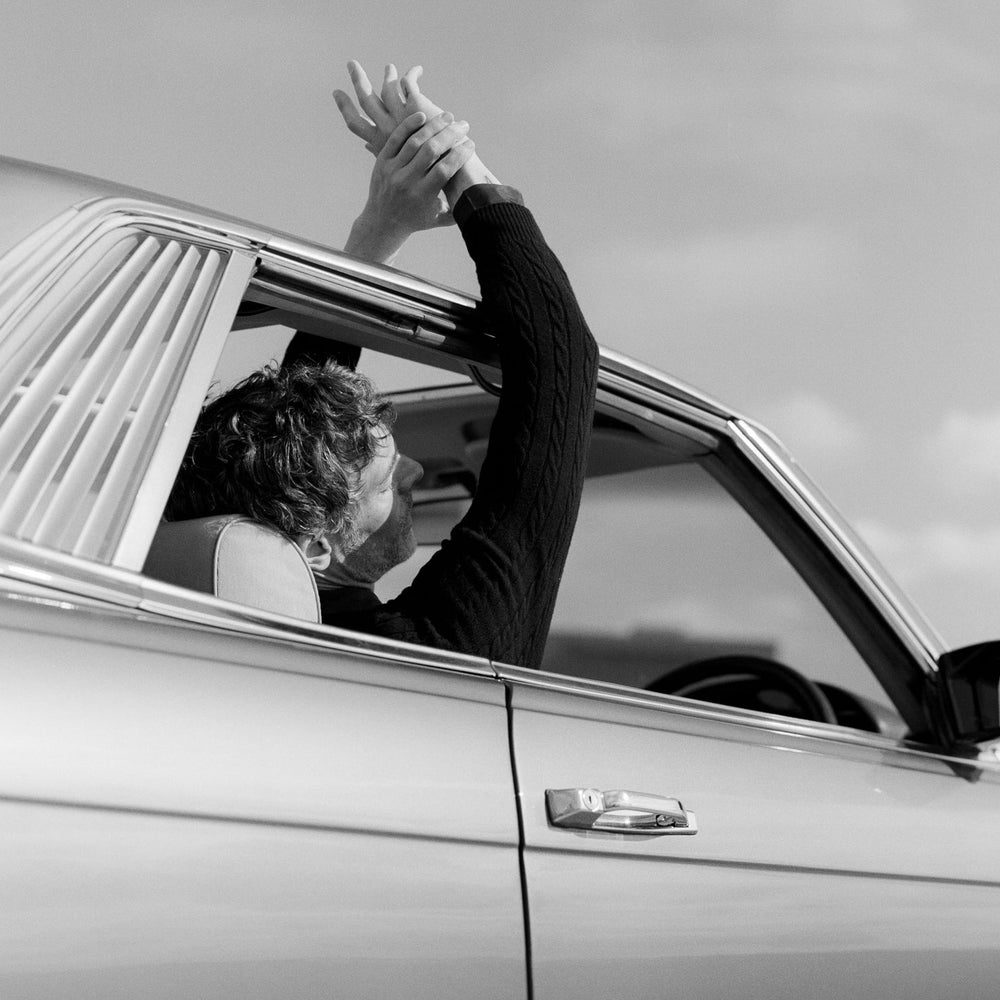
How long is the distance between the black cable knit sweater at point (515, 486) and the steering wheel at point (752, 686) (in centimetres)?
124

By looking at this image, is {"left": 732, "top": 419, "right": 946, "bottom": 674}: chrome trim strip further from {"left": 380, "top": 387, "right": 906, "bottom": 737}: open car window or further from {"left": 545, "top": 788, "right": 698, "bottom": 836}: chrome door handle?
{"left": 545, "top": 788, "right": 698, "bottom": 836}: chrome door handle

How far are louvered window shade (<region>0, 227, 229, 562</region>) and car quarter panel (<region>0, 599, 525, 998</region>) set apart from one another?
126 millimetres

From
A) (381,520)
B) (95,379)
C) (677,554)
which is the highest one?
(677,554)

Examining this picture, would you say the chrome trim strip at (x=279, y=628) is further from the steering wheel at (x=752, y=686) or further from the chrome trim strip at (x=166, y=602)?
the steering wheel at (x=752, y=686)

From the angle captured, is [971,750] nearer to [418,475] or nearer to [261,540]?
[418,475]

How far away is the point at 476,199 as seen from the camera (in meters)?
2.32

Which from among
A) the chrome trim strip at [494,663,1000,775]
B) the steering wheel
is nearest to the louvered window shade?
the chrome trim strip at [494,663,1000,775]

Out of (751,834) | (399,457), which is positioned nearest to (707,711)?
(751,834)

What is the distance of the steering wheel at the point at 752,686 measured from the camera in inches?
128

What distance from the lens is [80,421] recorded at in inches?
61.1

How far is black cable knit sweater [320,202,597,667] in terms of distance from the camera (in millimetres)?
1957

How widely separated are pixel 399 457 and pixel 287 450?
32cm

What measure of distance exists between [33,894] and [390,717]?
458 mm

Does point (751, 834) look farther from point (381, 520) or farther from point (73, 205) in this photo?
point (73, 205)
